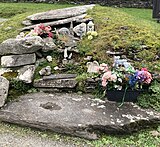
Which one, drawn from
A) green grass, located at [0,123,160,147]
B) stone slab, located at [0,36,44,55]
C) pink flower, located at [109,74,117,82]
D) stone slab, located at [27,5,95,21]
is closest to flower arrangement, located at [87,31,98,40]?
stone slab, located at [27,5,95,21]

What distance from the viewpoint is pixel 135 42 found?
486cm

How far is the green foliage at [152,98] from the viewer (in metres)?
3.90

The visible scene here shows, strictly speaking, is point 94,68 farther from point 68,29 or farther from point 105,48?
point 68,29

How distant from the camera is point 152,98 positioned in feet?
13.1

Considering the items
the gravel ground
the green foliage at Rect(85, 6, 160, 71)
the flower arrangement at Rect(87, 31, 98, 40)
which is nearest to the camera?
the gravel ground

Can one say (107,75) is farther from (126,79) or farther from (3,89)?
(3,89)

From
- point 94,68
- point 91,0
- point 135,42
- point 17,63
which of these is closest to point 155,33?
point 135,42

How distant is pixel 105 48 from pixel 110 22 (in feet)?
3.16

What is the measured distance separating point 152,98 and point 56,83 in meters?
1.10

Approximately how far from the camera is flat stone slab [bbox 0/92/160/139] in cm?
345

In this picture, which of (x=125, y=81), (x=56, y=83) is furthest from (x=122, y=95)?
(x=56, y=83)

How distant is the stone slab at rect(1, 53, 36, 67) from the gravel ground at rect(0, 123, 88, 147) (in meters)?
1.06

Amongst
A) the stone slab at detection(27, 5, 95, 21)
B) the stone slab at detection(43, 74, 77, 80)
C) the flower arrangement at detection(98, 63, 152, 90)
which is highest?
the stone slab at detection(27, 5, 95, 21)

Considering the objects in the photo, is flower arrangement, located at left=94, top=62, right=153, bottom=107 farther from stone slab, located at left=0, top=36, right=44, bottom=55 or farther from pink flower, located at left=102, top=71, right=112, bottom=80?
stone slab, located at left=0, top=36, right=44, bottom=55
